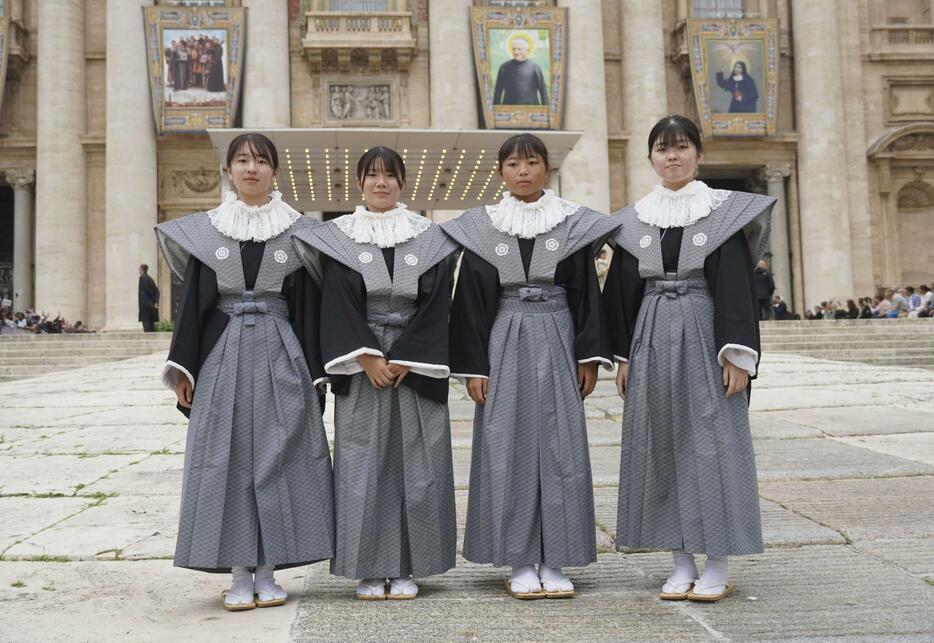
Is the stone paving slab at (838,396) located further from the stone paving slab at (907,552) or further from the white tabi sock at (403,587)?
the white tabi sock at (403,587)

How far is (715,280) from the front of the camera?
3799 millimetres

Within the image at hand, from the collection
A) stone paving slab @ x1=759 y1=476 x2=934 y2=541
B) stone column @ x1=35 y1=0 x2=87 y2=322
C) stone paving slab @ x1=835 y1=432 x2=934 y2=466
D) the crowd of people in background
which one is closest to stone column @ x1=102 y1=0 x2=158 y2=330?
the crowd of people in background

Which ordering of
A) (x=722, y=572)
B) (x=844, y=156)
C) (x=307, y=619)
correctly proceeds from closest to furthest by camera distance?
(x=307, y=619) < (x=722, y=572) < (x=844, y=156)

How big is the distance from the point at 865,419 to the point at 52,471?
7164 millimetres

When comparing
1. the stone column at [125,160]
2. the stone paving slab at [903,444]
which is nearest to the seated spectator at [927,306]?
the stone paving slab at [903,444]

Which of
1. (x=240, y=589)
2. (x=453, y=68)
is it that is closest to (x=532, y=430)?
(x=240, y=589)

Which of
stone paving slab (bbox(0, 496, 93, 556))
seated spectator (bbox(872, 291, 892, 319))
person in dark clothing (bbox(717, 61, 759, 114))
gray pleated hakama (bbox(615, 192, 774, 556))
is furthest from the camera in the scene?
person in dark clothing (bbox(717, 61, 759, 114))

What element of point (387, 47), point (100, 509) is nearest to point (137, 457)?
point (100, 509)

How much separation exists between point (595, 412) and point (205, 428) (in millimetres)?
6630

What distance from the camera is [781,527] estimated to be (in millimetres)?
4723

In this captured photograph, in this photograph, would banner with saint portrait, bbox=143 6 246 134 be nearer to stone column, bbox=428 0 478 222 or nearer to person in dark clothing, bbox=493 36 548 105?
stone column, bbox=428 0 478 222

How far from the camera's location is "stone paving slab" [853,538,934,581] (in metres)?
3.89

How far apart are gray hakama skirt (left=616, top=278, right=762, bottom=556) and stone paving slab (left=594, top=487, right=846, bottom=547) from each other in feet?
2.96

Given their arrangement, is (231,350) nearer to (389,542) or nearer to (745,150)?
(389,542)
